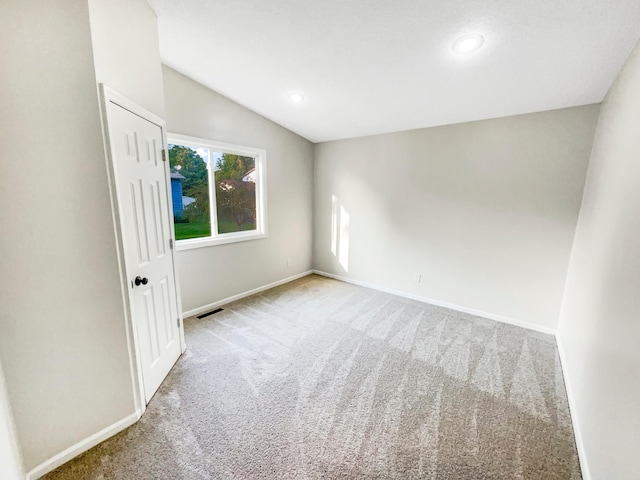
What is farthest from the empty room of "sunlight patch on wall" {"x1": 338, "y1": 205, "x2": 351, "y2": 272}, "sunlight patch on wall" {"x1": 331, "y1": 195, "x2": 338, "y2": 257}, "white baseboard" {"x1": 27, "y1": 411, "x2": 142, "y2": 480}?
"sunlight patch on wall" {"x1": 331, "y1": 195, "x2": 338, "y2": 257}

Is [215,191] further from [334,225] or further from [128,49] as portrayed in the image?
[334,225]

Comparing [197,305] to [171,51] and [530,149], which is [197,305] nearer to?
[171,51]

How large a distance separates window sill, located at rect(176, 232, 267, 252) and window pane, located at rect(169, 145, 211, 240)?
0.14m

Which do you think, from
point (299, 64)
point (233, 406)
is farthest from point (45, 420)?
point (299, 64)

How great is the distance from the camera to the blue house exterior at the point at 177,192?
116 inches

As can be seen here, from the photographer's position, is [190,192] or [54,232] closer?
[54,232]

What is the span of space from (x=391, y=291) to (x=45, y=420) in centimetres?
357

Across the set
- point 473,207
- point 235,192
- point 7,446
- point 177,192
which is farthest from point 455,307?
point 7,446

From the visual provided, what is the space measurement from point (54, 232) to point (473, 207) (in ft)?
12.0

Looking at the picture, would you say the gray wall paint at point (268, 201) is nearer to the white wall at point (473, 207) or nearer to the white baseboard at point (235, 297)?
the white baseboard at point (235, 297)

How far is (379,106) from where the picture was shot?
2.84 m

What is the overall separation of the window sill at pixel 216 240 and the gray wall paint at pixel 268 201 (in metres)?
0.06

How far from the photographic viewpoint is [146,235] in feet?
5.96

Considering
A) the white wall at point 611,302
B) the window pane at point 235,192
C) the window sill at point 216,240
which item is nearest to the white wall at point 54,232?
the window sill at point 216,240
